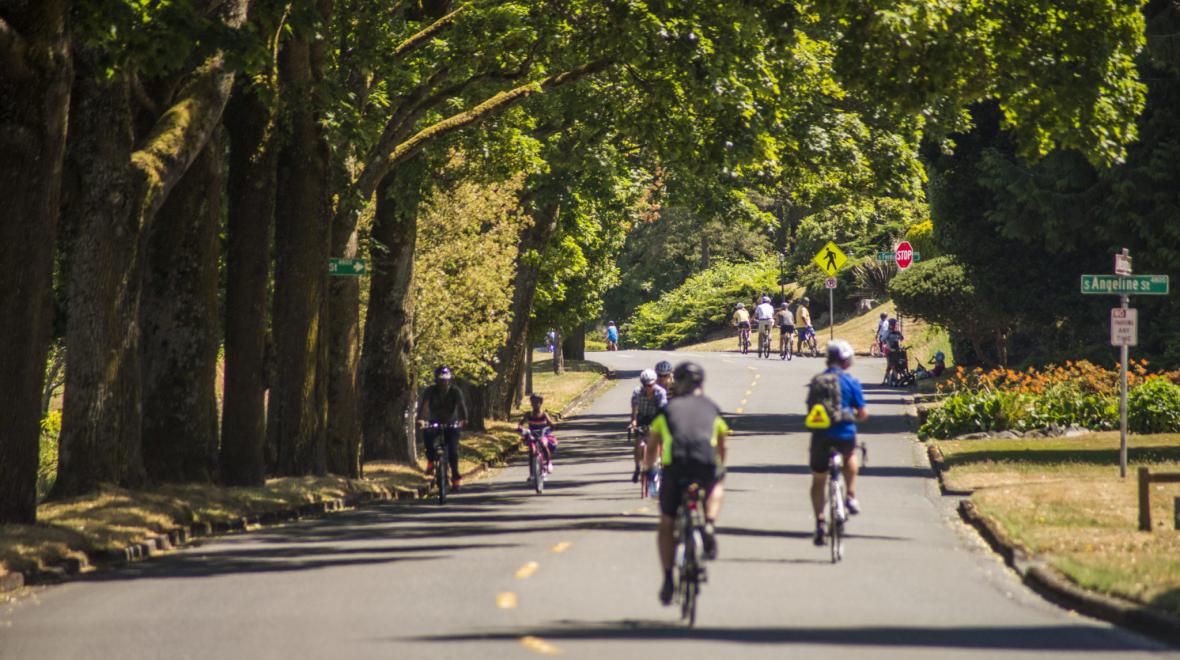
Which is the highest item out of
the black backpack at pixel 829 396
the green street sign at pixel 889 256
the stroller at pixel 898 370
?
the green street sign at pixel 889 256

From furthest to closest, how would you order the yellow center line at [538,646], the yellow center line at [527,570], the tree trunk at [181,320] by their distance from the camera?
the tree trunk at [181,320], the yellow center line at [527,570], the yellow center line at [538,646]

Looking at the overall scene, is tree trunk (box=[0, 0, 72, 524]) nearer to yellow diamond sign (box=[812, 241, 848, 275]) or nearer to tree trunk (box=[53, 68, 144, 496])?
tree trunk (box=[53, 68, 144, 496])

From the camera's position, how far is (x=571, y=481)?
2883cm

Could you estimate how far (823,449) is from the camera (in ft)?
53.9

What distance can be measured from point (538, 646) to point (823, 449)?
20.3 feet

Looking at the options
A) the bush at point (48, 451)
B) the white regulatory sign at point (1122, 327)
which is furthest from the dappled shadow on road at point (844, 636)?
the bush at point (48, 451)

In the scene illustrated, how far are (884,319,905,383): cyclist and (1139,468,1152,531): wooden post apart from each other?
96.5 feet

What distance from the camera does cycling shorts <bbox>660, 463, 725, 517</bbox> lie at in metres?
12.2

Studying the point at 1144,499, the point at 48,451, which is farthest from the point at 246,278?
the point at 48,451

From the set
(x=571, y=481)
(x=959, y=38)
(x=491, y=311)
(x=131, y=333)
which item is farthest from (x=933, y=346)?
(x=131, y=333)

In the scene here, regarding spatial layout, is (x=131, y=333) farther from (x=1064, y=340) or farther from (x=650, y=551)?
(x=1064, y=340)

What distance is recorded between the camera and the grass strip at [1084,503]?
1429cm

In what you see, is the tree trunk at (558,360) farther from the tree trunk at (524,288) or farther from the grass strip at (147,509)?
the grass strip at (147,509)

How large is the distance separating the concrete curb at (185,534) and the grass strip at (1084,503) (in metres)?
8.84
